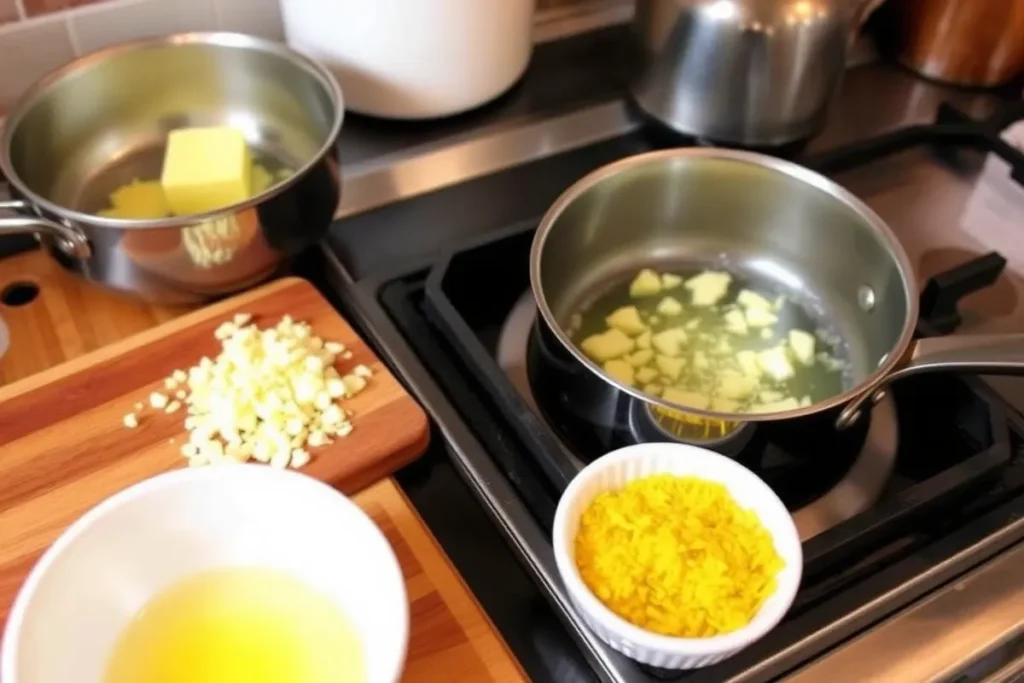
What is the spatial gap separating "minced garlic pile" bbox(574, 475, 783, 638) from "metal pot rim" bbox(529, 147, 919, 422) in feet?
0.17

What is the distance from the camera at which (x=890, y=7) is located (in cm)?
99

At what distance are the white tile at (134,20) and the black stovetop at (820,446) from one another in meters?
0.30

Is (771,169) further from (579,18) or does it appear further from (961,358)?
(579,18)

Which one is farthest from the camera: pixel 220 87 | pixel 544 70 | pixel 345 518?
pixel 544 70

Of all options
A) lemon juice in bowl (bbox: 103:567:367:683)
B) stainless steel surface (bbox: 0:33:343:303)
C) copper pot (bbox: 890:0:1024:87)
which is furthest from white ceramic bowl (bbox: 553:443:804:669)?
copper pot (bbox: 890:0:1024:87)

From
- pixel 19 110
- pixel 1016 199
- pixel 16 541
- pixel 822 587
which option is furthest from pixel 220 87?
pixel 1016 199

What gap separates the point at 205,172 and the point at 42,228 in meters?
0.12

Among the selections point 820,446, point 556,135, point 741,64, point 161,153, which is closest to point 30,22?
point 161,153

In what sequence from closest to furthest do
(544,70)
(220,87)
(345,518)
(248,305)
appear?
(345,518)
(248,305)
(220,87)
(544,70)

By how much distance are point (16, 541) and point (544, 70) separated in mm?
601

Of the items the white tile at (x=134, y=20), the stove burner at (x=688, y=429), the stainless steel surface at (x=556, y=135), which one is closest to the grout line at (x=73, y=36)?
the white tile at (x=134, y=20)

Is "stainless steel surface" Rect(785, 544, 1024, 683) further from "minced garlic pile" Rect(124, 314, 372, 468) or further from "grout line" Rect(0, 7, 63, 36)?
"grout line" Rect(0, 7, 63, 36)

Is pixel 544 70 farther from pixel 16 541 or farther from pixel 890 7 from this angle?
pixel 16 541

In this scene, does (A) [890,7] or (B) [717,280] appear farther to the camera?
(A) [890,7]
